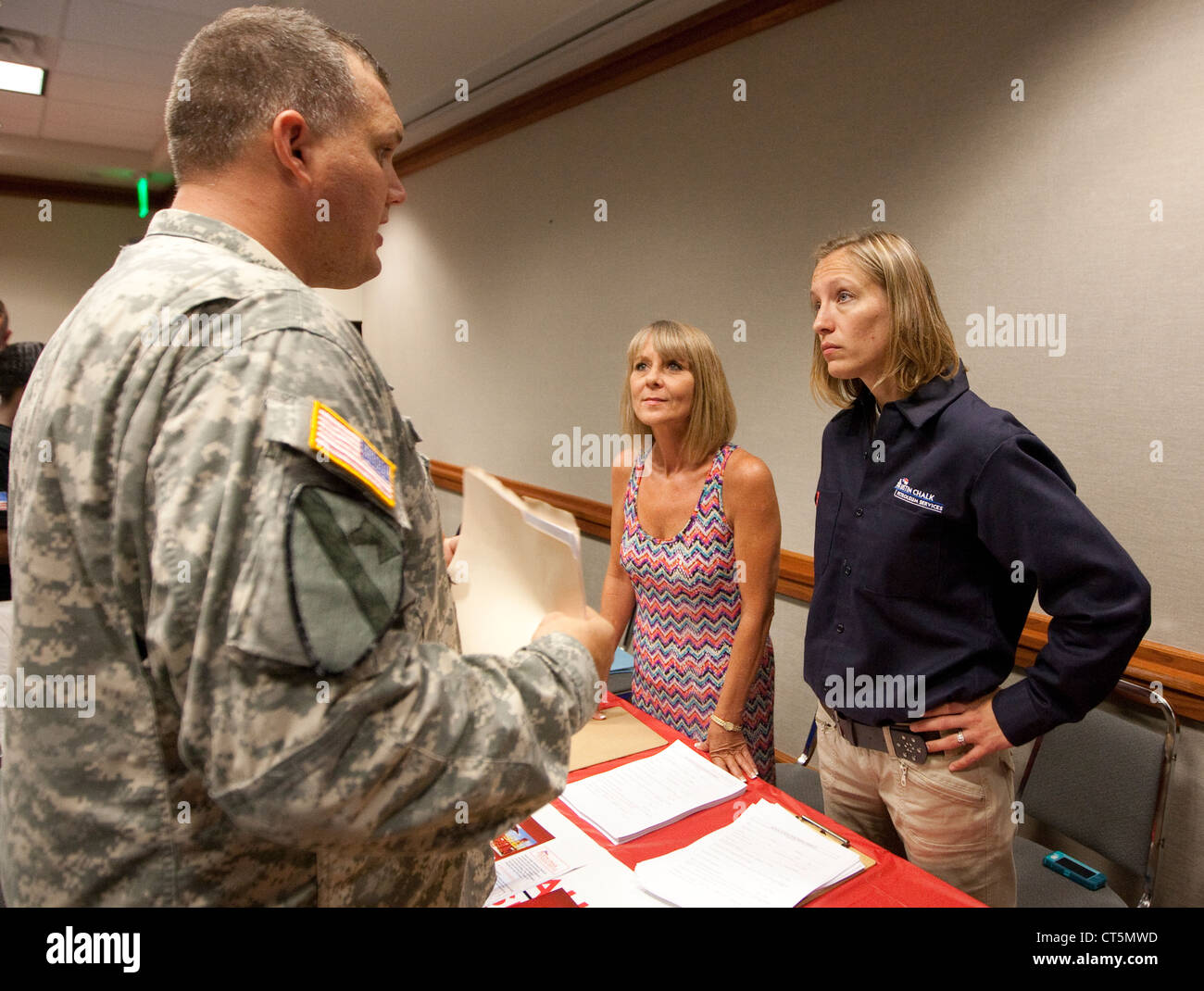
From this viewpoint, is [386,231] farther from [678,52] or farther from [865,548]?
[865,548]

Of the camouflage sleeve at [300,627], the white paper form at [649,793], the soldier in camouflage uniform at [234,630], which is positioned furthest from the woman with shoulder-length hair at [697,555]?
the camouflage sleeve at [300,627]

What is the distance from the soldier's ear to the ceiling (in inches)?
116

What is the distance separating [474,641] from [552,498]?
3.57 metres

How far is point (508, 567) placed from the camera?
0.94 meters

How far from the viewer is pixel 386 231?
6.57 m

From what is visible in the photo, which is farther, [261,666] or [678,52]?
[678,52]

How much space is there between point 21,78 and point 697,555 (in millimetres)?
5159

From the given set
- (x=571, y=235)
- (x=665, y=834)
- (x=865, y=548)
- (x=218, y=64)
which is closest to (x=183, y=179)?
(x=218, y=64)

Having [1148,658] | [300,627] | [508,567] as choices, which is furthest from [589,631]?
[1148,658]

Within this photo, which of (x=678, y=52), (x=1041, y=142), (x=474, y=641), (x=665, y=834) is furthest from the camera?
(x=678, y=52)

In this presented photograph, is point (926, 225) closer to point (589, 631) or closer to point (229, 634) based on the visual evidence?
point (589, 631)

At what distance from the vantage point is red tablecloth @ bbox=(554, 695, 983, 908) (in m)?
1.10

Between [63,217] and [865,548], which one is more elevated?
[63,217]

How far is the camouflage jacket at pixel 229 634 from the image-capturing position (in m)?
0.59
